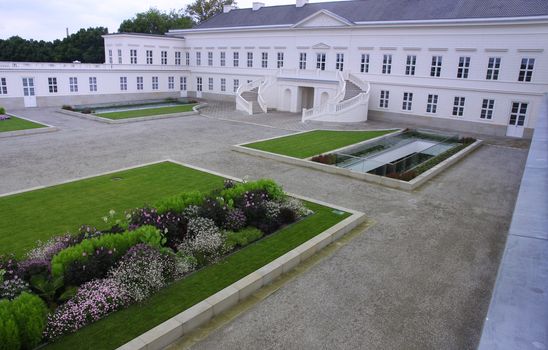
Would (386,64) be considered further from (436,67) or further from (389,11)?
(389,11)

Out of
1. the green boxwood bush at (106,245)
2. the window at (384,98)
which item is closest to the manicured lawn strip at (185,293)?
the green boxwood bush at (106,245)

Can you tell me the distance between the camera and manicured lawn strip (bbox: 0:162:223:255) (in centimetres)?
1279

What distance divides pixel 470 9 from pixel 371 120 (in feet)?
41.6

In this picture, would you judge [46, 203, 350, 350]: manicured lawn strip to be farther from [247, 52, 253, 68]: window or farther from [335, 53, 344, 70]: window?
[247, 52, 253, 68]: window

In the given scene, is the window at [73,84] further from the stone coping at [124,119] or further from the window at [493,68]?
the window at [493,68]

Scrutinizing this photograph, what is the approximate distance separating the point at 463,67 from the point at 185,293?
33.7 m

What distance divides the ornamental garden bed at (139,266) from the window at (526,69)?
1077 inches

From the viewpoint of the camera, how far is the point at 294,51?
45750mm

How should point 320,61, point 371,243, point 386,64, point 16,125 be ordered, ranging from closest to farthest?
point 371,243, point 16,125, point 386,64, point 320,61

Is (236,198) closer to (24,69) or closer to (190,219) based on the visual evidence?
(190,219)

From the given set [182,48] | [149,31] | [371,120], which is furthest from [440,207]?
[149,31]

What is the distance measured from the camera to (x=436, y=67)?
36.6 m

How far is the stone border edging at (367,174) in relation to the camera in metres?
18.9

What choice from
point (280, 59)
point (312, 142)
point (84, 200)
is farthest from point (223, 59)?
point (84, 200)
